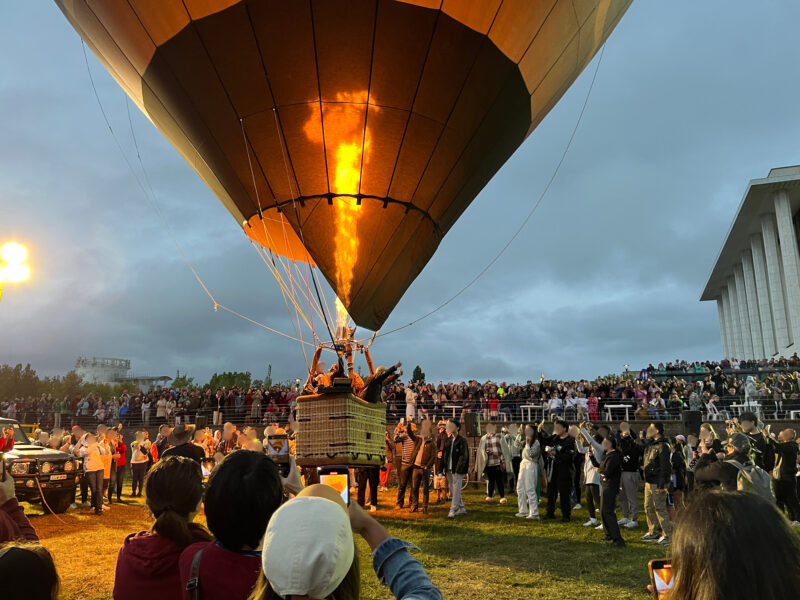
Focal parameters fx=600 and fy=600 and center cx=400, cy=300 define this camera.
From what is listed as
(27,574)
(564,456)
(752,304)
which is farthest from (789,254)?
(27,574)

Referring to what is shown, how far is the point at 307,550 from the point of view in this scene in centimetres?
123

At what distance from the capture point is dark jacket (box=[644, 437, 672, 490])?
812 cm

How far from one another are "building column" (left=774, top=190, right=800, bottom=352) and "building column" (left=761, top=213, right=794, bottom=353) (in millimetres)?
1248

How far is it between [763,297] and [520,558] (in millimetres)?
41842

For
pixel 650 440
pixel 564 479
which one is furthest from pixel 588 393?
pixel 650 440

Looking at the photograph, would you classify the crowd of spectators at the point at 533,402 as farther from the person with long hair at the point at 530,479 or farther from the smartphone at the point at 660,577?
the smartphone at the point at 660,577

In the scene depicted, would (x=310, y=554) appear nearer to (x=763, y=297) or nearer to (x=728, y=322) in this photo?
(x=763, y=297)

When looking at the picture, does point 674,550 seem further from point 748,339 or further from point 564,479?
point 748,339

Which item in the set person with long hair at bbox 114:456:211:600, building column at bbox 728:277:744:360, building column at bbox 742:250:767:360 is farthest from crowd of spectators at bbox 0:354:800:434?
building column at bbox 728:277:744:360

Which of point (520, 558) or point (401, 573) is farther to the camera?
point (520, 558)

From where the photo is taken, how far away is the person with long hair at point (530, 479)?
10.3 meters

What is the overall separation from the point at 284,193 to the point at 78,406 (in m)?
24.1

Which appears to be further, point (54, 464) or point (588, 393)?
point (588, 393)

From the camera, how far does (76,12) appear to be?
25.9ft
